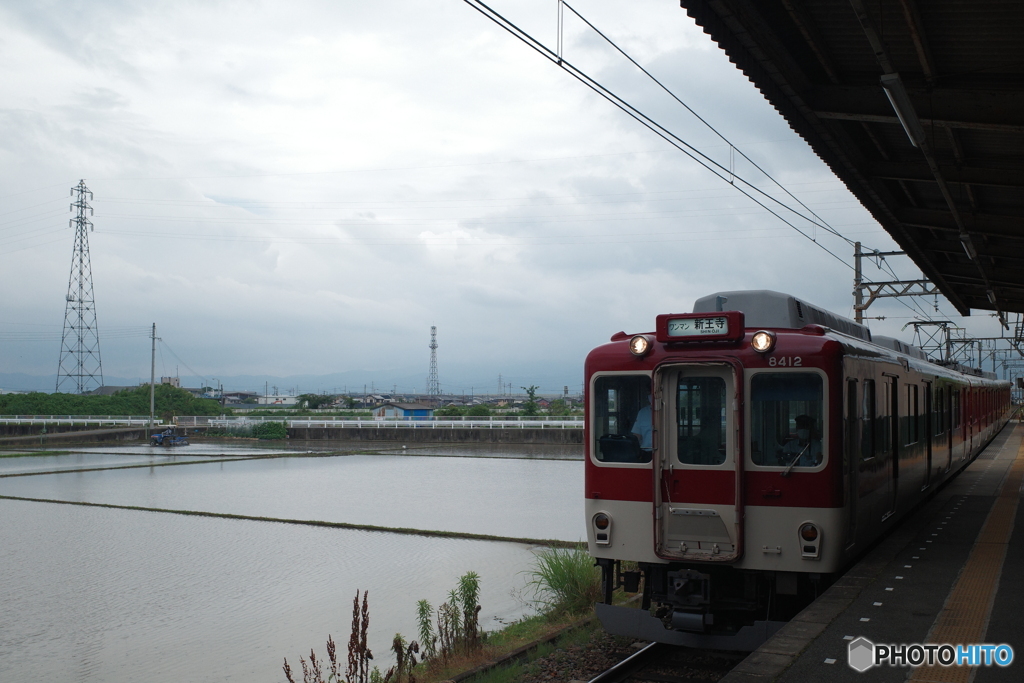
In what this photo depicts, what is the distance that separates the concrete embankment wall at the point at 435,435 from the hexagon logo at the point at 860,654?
39601 millimetres

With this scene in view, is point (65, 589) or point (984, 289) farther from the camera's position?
point (984, 289)

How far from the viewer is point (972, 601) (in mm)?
6758

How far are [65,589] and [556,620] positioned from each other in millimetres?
7708

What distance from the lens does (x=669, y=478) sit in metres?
7.29

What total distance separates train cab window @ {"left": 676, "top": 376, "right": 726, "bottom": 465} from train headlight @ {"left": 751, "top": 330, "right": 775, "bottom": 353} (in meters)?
0.43

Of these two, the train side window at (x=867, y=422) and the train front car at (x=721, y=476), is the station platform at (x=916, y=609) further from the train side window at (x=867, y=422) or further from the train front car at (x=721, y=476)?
the train side window at (x=867, y=422)

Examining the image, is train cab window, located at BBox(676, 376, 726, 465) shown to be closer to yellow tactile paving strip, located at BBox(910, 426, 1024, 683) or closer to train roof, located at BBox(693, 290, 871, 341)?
train roof, located at BBox(693, 290, 871, 341)

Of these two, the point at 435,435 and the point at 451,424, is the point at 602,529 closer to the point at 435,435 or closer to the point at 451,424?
the point at 435,435

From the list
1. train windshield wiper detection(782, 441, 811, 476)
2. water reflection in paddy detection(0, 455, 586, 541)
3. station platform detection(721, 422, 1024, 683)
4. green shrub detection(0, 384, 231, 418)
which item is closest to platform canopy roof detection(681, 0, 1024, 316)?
train windshield wiper detection(782, 441, 811, 476)

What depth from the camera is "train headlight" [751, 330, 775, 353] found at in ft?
22.9

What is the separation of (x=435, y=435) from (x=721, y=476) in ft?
144

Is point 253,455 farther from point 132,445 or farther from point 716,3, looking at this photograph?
point 716,3

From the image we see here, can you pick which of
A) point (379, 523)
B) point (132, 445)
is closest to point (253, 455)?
point (132, 445)

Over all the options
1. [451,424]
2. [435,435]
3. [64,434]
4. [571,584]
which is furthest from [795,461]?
[64,434]
